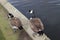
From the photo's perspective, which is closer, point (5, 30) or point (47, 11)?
point (5, 30)

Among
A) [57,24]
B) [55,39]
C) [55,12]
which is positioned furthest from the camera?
[55,12]

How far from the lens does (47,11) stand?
15.3m

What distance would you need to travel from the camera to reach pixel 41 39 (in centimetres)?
1038

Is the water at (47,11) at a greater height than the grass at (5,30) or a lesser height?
lesser

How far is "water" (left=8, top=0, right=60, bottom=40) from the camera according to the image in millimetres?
12781

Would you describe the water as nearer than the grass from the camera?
No

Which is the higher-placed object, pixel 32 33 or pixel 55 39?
pixel 32 33

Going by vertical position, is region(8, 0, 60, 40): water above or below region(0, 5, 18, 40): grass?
below

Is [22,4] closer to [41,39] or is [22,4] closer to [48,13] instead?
[48,13]

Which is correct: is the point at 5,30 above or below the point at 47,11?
above

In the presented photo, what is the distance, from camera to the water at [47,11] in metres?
12.8

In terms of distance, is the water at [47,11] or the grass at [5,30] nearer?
the grass at [5,30]

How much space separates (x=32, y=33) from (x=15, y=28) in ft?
3.80

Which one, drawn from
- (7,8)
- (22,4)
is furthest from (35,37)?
(22,4)
